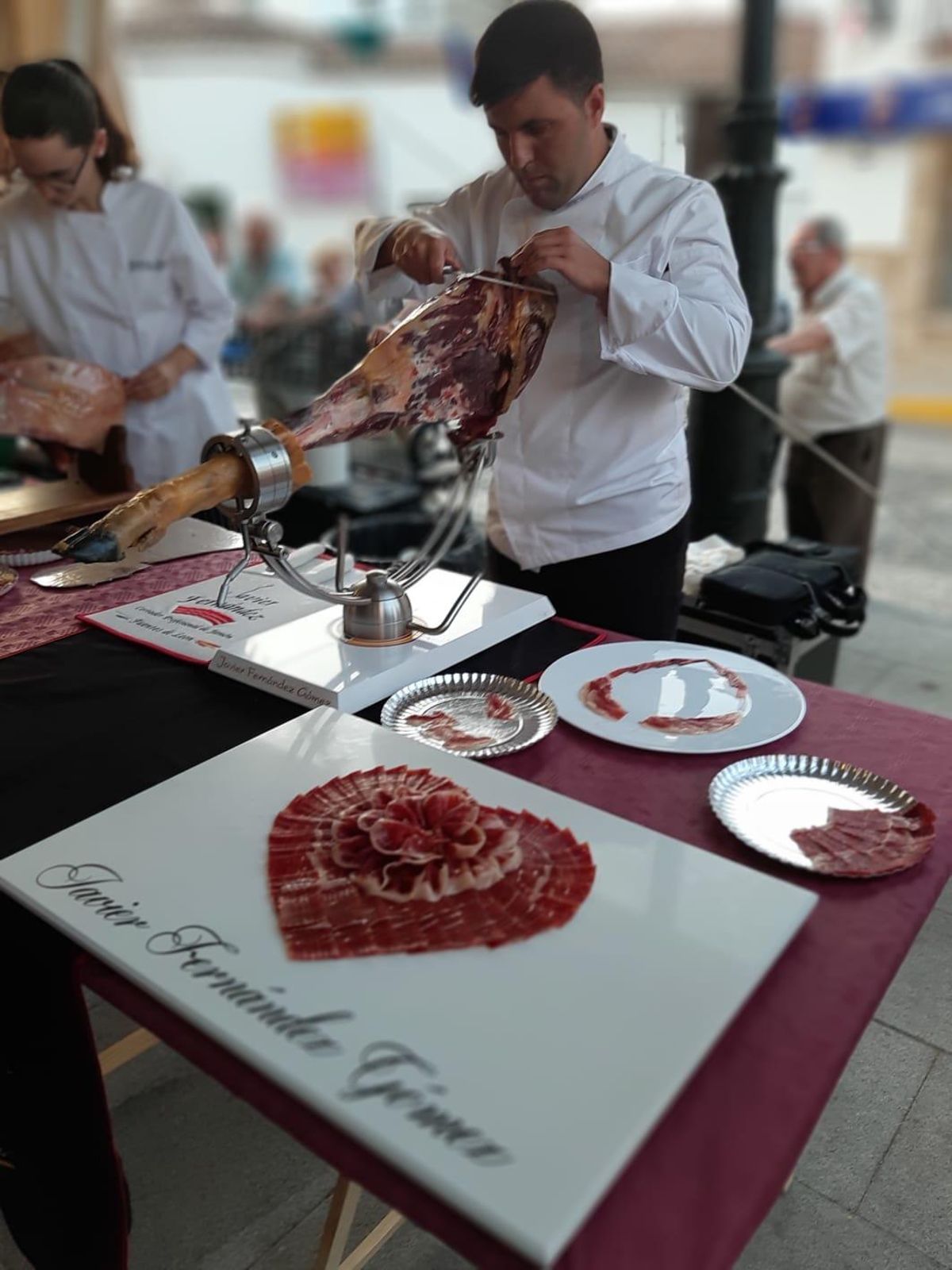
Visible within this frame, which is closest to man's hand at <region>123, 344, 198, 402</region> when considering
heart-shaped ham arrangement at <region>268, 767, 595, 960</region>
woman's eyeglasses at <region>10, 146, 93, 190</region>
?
woman's eyeglasses at <region>10, 146, 93, 190</region>

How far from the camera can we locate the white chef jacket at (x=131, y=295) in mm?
2080

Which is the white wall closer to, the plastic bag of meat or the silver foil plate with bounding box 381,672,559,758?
the plastic bag of meat

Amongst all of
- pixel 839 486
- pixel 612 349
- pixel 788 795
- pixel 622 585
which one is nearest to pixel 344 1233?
pixel 788 795

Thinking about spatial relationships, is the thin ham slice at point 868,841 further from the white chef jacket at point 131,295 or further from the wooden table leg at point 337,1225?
A: the white chef jacket at point 131,295

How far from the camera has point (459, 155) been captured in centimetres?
984

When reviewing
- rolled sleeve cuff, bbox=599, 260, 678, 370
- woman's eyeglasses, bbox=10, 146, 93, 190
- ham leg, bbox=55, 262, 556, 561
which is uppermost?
woman's eyeglasses, bbox=10, 146, 93, 190

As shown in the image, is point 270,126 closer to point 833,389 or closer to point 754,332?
point 833,389

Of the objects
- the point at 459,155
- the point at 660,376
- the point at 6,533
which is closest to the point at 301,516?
the point at 6,533

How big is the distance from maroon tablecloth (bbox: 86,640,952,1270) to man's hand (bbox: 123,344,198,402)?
4.93 feet

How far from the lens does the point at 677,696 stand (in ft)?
3.50

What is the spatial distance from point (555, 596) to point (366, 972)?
88 cm

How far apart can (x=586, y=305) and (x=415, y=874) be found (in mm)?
845

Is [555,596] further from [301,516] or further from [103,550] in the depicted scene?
[301,516]

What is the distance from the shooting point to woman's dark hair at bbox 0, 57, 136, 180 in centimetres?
173
